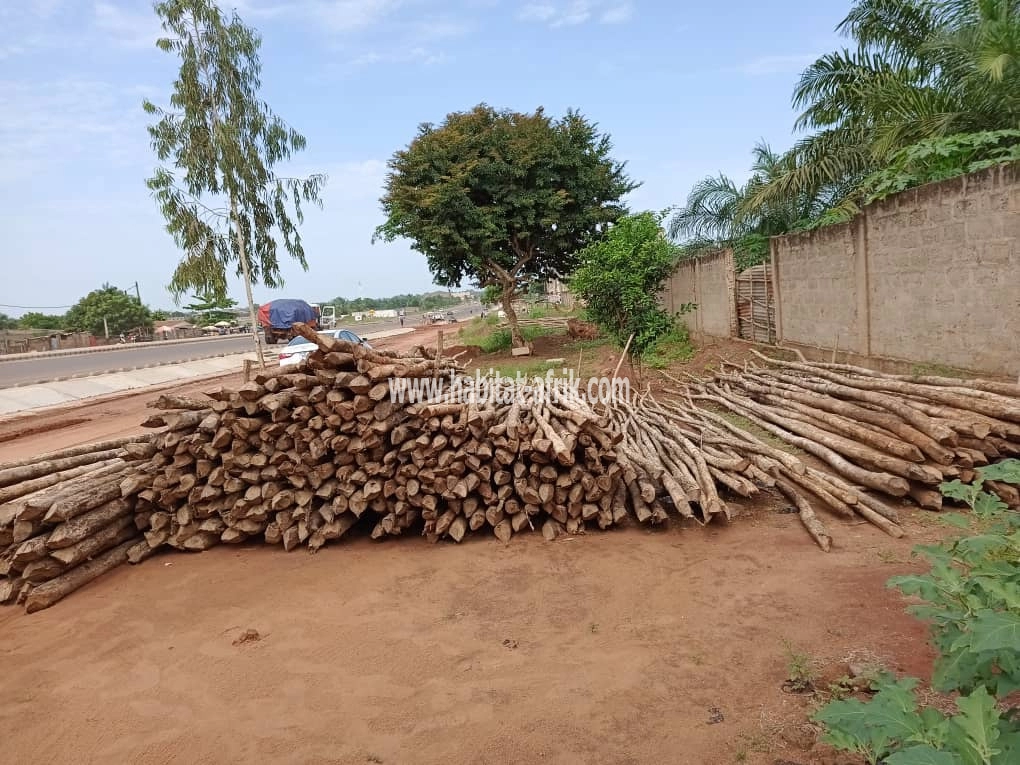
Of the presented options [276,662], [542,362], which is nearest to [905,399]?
[276,662]

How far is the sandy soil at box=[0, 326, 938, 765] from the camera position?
2.95 m

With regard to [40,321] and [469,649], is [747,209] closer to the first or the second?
[469,649]

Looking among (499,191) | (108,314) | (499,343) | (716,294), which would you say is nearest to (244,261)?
(499,191)

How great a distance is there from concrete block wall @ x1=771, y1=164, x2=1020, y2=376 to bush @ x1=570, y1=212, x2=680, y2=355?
2.73 meters

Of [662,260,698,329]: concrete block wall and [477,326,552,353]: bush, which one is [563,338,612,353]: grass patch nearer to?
[477,326,552,353]: bush

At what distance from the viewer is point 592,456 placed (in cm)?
503

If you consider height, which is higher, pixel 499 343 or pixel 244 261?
pixel 244 261

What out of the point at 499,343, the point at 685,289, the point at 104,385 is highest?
the point at 685,289

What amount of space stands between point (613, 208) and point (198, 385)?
1460 cm

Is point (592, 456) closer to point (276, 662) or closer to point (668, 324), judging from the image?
point (276, 662)

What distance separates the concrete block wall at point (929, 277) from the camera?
6.32 metres

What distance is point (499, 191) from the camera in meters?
17.4

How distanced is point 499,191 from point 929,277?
1232 cm

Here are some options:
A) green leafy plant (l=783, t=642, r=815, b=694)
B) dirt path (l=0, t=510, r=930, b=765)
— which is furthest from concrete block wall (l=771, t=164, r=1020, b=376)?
green leafy plant (l=783, t=642, r=815, b=694)
